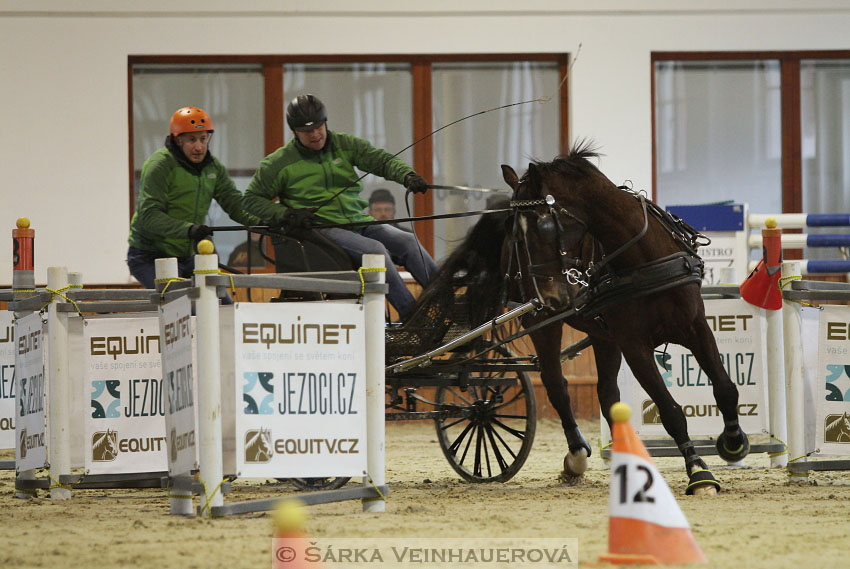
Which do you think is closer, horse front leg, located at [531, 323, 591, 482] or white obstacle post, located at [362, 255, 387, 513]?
white obstacle post, located at [362, 255, 387, 513]

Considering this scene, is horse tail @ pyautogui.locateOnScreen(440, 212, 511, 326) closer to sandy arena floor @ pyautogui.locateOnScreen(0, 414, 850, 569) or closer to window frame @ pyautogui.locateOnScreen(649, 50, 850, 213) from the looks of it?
sandy arena floor @ pyautogui.locateOnScreen(0, 414, 850, 569)

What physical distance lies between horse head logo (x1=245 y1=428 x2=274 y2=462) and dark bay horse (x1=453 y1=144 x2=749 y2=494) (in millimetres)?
1849

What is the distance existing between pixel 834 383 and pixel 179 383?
12.4 feet

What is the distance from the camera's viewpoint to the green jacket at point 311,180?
7.69m

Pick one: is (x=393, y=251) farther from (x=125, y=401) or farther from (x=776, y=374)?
(x=776, y=374)

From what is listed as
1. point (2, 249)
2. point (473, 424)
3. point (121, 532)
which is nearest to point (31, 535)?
point (121, 532)

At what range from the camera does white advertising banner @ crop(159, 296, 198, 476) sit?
5.61 m

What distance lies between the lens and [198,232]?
7.40 metres

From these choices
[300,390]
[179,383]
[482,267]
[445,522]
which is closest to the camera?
[445,522]

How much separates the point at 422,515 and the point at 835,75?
9686mm

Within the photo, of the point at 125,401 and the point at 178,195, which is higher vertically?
the point at 178,195

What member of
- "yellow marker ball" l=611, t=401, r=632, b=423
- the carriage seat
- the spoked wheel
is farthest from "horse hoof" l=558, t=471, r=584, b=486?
"yellow marker ball" l=611, t=401, r=632, b=423

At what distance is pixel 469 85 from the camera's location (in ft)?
43.8

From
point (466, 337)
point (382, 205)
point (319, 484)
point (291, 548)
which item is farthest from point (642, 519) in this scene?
point (382, 205)
